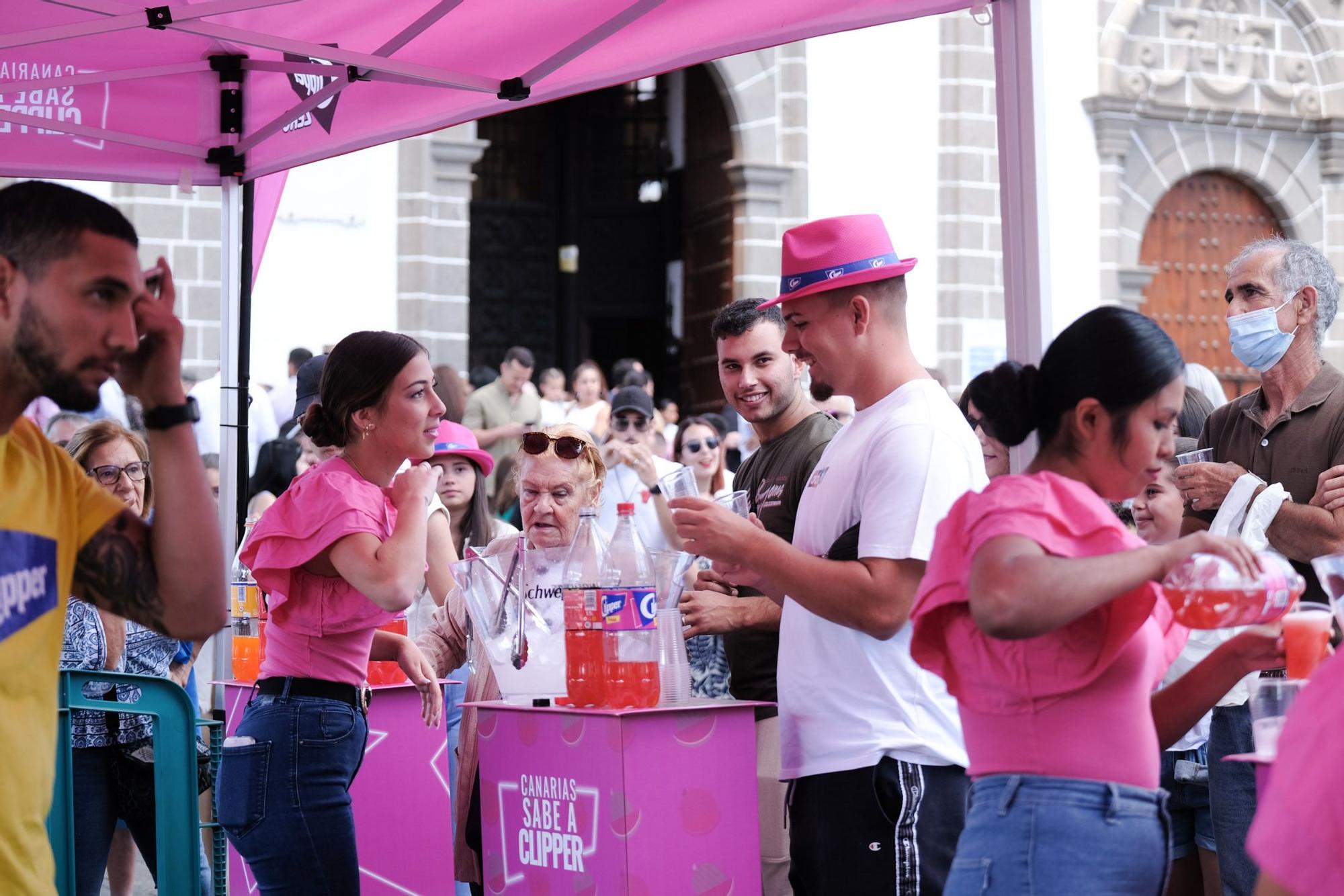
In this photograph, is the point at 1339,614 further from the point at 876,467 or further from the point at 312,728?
the point at 312,728

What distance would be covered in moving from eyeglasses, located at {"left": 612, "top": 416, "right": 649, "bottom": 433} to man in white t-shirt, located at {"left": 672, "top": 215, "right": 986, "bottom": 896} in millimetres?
5076

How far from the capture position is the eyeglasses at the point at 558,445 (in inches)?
170

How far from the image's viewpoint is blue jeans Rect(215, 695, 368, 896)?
10.8 feet

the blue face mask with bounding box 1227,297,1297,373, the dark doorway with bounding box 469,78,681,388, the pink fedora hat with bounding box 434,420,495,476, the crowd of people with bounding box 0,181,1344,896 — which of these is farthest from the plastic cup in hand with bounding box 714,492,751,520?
the dark doorway with bounding box 469,78,681,388

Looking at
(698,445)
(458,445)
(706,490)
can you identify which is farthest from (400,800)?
(698,445)

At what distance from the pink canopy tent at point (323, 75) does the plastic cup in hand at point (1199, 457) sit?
720 millimetres

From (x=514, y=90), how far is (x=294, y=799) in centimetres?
257

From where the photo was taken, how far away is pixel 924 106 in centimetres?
1444

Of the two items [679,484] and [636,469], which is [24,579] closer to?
[679,484]

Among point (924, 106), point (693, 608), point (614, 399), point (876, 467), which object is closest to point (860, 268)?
point (876, 467)

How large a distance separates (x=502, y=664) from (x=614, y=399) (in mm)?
4678

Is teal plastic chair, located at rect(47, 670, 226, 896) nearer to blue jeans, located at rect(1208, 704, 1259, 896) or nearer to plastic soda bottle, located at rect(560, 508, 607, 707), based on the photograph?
plastic soda bottle, located at rect(560, 508, 607, 707)

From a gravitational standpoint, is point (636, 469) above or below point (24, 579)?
above

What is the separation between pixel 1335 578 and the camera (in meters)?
2.54
